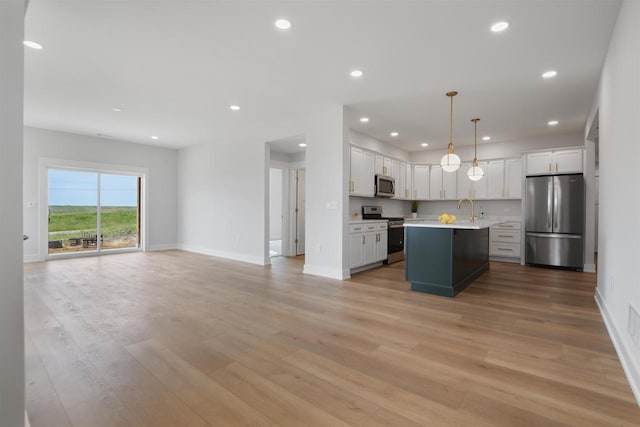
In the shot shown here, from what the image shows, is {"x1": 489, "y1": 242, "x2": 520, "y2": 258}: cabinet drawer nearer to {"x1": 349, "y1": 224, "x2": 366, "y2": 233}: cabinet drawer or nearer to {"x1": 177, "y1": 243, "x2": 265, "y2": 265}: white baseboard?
{"x1": 349, "y1": 224, "x2": 366, "y2": 233}: cabinet drawer

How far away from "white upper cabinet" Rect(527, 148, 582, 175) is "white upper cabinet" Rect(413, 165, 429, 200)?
2.21 metres

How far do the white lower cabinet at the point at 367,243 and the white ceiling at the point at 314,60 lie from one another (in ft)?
6.42

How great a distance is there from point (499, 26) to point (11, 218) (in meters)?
3.60

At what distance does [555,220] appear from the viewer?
5.71 metres

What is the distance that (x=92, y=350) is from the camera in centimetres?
239

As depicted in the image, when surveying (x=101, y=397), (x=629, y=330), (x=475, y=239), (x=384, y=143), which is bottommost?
(x=101, y=397)

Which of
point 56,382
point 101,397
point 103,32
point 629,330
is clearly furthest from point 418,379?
point 103,32

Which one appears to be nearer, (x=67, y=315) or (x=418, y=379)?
(x=418, y=379)

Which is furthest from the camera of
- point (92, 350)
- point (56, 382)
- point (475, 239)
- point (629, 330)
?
point (475, 239)

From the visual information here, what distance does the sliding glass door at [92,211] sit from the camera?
6680 mm

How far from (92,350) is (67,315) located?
3.76ft

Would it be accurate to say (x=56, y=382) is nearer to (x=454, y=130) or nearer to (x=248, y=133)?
(x=248, y=133)

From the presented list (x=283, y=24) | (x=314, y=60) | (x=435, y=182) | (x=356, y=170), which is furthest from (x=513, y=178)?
(x=283, y=24)

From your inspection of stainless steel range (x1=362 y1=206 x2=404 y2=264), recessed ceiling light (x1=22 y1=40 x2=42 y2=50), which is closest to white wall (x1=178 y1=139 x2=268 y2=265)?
stainless steel range (x1=362 y1=206 x2=404 y2=264)
